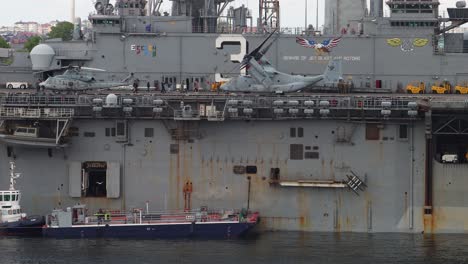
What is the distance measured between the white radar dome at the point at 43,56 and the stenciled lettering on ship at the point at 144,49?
4.66 meters

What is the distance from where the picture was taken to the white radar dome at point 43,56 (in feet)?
200

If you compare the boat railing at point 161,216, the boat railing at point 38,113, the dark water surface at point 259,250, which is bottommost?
the dark water surface at point 259,250

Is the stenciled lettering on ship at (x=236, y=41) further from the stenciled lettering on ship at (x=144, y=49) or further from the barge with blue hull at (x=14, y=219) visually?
the barge with blue hull at (x=14, y=219)

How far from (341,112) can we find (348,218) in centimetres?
524

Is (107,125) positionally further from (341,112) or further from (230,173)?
(341,112)

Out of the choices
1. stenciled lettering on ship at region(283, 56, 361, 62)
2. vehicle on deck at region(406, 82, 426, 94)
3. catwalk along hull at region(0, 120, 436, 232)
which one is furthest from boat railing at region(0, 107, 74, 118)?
vehicle on deck at region(406, 82, 426, 94)

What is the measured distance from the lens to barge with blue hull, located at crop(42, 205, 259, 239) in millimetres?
51281

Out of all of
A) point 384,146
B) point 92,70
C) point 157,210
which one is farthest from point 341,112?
point 92,70

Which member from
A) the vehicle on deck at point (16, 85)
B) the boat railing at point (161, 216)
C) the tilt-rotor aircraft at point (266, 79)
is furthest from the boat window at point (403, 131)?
the vehicle on deck at point (16, 85)

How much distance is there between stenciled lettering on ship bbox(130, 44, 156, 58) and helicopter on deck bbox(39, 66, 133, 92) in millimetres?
2317

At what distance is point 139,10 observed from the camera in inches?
2478

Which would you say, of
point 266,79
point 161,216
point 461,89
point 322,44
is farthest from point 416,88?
point 161,216

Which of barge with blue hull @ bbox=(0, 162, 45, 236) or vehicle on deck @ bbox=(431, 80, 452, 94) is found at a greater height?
vehicle on deck @ bbox=(431, 80, 452, 94)

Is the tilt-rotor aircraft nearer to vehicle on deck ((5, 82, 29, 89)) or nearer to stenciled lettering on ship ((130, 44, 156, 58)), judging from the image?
stenciled lettering on ship ((130, 44, 156, 58))
